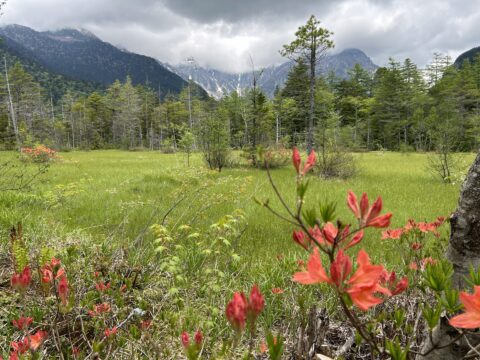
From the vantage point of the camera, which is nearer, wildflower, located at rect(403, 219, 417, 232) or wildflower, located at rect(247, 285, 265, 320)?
wildflower, located at rect(247, 285, 265, 320)

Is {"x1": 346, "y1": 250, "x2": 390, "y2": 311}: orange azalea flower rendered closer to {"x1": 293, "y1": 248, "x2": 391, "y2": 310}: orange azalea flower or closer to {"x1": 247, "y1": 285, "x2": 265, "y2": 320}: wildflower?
{"x1": 293, "y1": 248, "x2": 391, "y2": 310}: orange azalea flower

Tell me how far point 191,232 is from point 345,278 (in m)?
3.77

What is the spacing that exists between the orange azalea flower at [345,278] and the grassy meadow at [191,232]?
0.13m

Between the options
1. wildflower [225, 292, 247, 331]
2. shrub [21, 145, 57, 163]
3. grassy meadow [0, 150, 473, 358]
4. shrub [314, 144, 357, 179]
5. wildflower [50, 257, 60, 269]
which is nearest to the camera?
wildflower [225, 292, 247, 331]

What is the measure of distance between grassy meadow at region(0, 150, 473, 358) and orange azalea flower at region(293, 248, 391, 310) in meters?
0.13

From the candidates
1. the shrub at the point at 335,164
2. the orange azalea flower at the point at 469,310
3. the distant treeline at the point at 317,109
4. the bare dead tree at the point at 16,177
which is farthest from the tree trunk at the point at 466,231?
the distant treeline at the point at 317,109

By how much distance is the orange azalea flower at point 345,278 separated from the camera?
0.59 meters

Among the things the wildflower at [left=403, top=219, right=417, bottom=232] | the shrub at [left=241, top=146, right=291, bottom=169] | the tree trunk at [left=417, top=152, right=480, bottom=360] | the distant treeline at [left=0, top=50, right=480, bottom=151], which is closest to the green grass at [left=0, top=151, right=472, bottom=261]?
the wildflower at [left=403, top=219, right=417, bottom=232]

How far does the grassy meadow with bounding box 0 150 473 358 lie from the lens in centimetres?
233

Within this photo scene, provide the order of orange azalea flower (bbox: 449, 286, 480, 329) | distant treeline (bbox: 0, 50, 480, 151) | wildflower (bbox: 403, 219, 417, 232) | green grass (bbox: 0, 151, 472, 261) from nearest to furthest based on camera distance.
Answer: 1. orange azalea flower (bbox: 449, 286, 480, 329)
2. wildflower (bbox: 403, 219, 417, 232)
3. green grass (bbox: 0, 151, 472, 261)
4. distant treeline (bbox: 0, 50, 480, 151)

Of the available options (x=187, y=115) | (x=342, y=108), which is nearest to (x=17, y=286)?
(x=342, y=108)

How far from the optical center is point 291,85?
35.0m

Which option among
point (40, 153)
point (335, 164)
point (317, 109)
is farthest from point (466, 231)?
point (317, 109)

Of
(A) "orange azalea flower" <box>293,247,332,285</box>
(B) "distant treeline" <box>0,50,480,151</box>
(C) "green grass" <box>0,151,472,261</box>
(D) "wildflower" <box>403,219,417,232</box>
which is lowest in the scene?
(C) "green grass" <box>0,151,472,261</box>
